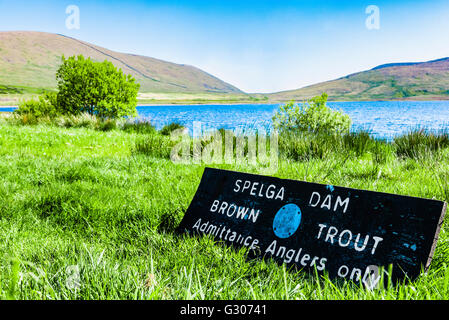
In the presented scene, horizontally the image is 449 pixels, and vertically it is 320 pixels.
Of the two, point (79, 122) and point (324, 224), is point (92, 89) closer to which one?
point (79, 122)

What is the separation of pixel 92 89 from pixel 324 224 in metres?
18.7

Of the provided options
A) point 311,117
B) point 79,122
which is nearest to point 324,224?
point 311,117

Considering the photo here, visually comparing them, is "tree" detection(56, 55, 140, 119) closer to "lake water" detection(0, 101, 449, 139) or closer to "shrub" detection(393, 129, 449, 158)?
"lake water" detection(0, 101, 449, 139)

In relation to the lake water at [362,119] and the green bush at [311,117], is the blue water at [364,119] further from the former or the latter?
the green bush at [311,117]

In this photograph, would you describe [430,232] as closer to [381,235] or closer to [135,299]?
[381,235]

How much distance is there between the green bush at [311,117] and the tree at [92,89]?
463 inches

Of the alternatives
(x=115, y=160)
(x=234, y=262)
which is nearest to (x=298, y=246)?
(x=234, y=262)

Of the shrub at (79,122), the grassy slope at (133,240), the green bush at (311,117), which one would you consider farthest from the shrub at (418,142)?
the shrub at (79,122)

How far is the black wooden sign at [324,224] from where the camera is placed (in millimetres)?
1818

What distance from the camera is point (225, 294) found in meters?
1.62

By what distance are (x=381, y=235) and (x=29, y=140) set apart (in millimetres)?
9720

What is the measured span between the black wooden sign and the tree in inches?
690

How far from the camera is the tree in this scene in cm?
1838

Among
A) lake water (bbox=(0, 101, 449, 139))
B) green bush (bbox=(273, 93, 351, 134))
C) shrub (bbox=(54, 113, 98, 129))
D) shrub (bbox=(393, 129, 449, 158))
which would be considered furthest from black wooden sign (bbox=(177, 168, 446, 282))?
shrub (bbox=(54, 113, 98, 129))
